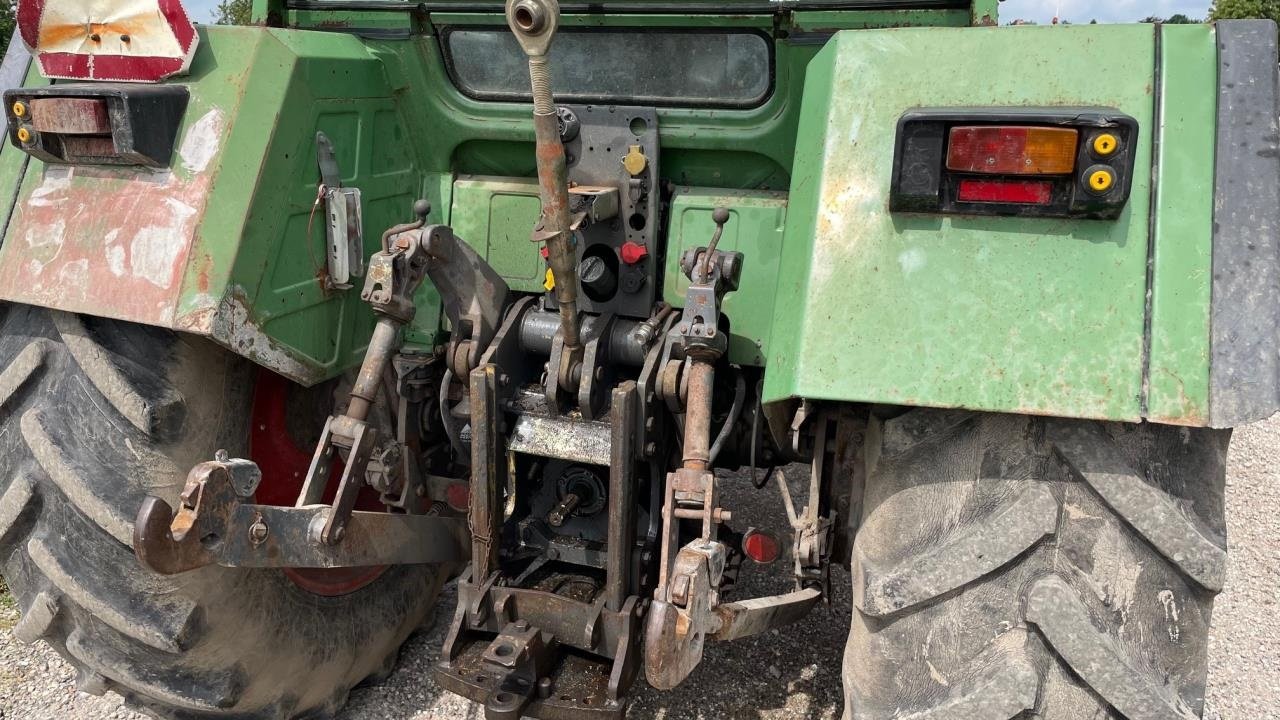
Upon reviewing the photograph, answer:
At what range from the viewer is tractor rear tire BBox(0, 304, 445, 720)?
2.06m

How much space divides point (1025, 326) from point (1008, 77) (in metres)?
0.42

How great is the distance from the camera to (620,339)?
246 centimetres

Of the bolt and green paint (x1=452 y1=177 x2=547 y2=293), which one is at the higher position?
green paint (x1=452 y1=177 x2=547 y2=293)

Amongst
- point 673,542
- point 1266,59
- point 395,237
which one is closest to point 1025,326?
point 1266,59

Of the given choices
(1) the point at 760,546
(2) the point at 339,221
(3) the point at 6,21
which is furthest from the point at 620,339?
(3) the point at 6,21

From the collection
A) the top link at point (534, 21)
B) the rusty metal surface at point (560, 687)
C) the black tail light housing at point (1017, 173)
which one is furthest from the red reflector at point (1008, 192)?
the rusty metal surface at point (560, 687)

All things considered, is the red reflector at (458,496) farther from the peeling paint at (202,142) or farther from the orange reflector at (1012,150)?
the orange reflector at (1012,150)

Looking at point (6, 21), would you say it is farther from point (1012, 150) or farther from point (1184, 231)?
point (1184, 231)

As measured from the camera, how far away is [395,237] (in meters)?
2.19

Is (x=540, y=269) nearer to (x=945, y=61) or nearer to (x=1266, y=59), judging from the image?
(x=945, y=61)

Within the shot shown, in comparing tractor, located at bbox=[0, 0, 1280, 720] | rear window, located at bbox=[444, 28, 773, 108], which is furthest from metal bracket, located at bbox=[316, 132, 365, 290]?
rear window, located at bbox=[444, 28, 773, 108]

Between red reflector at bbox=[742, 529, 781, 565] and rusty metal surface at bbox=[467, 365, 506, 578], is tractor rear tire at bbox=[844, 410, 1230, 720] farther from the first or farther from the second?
rusty metal surface at bbox=[467, 365, 506, 578]

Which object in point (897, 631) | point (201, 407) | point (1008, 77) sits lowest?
point (897, 631)

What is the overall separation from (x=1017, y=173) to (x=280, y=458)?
6.20 ft
